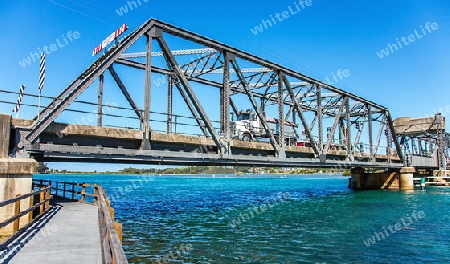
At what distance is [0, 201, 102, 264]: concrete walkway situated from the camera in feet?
26.2

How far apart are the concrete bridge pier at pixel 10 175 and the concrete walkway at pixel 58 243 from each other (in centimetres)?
110

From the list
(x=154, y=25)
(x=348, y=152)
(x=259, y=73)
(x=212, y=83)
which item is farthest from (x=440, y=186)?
(x=154, y=25)

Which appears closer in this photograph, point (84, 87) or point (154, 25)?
point (84, 87)

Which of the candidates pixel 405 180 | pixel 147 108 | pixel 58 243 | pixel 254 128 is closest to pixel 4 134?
pixel 58 243

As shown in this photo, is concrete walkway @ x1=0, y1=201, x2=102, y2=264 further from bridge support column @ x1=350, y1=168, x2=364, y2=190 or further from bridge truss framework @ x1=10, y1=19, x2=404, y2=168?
bridge support column @ x1=350, y1=168, x2=364, y2=190

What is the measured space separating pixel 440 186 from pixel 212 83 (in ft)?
201

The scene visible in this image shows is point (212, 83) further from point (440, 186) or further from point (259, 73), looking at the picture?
point (440, 186)

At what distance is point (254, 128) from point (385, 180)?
3790 cm

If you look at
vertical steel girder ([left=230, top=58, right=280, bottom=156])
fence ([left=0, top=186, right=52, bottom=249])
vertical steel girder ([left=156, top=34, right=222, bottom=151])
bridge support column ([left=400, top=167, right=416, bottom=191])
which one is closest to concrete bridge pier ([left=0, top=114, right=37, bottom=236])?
fence ([left=0, top=186, right=52, bottom=249])

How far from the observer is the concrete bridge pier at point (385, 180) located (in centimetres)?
5881

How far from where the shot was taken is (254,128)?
35031 millimetres

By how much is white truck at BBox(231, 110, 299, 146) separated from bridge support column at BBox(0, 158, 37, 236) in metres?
20.2

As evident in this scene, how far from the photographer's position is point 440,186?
69.4 m

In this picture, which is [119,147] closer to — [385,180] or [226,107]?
[226,107]
